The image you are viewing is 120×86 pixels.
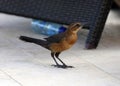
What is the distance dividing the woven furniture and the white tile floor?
198mm

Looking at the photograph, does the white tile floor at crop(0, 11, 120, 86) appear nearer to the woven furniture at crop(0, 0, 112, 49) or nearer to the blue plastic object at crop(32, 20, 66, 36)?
the blue plastic object at crop(32, 20, 66, 36)

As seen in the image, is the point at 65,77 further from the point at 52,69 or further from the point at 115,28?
the point at 115,28

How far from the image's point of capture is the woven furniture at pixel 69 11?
3.88 meters

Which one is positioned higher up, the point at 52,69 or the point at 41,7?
the point at 41,7

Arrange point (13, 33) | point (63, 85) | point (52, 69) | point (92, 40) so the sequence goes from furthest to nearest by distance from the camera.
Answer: point (13, 33), point (92, 40), point (52, 69), point (63, 85)

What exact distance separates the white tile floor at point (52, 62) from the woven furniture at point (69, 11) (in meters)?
0.20

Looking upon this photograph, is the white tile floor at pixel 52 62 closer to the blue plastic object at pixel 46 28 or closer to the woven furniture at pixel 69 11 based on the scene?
the blue plastic object at pixel 46 28

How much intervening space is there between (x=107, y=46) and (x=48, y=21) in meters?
0.61

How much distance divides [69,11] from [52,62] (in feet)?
2.34

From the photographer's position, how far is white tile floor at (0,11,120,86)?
307cm

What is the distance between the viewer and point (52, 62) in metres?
3.48

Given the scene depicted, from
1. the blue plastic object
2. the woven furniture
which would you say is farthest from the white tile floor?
the woven furniture

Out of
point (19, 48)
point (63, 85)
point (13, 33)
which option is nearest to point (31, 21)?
point (13, 33)

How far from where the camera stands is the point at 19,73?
3170 millimetres
